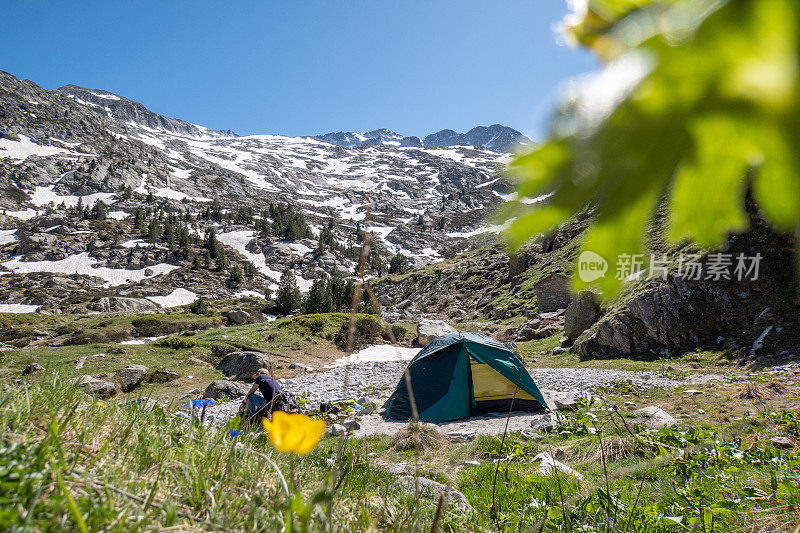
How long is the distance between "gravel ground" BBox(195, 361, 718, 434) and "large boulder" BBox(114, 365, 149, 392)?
3311mm


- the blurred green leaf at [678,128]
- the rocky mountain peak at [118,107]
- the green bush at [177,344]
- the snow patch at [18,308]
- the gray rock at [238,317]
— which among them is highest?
the rocky mountain peak at [118,107]

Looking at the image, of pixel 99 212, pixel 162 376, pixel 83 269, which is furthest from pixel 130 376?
pixel 99 212

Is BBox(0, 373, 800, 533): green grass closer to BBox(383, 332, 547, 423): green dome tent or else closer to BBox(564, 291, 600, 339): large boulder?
BBox(383, 332, 547, 423): green dome tent

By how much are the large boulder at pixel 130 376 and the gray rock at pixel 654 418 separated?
38.2 ft

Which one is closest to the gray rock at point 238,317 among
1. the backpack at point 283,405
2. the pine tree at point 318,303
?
the pine tree at point 318,303

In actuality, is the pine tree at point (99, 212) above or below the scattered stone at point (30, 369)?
above

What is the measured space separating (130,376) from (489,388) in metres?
9.65

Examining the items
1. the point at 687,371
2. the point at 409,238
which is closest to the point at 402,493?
the point at 687,371

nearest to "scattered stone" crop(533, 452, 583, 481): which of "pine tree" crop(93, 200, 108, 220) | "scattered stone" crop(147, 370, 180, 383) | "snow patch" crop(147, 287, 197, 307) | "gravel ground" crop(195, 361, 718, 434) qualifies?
"gravel ground" crop(195, 361, 718, 434)

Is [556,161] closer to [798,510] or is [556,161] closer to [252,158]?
[798,510]

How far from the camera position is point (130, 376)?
35.4 ft

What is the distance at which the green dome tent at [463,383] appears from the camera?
784 centimetres

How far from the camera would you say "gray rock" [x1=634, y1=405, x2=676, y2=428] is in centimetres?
552

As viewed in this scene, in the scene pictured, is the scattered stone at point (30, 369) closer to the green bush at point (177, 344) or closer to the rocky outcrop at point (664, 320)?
the green bush at point (177, 344)
